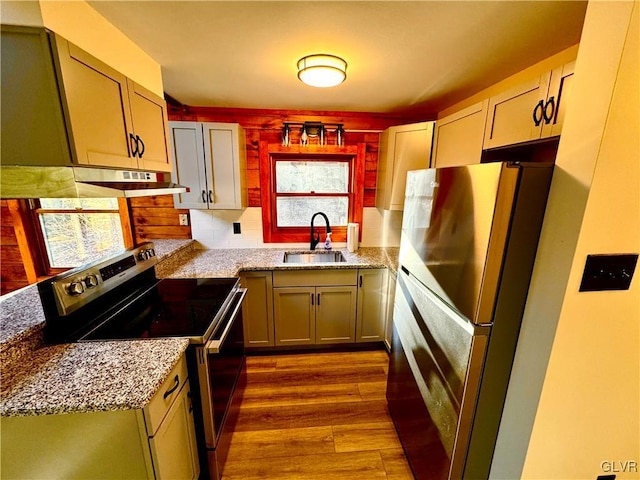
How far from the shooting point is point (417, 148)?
2.20 meters

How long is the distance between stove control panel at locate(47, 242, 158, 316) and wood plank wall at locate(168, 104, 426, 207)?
122 centimetres

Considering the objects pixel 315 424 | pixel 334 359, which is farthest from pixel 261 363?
pixel 315 424

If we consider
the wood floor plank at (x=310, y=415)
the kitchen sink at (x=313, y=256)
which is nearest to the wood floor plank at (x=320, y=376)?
the wood floor plank at (x=310, y=415)

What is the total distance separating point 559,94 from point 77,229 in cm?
385

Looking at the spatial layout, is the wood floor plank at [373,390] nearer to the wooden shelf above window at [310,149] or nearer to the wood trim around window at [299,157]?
the wood trim around window at [299,157]

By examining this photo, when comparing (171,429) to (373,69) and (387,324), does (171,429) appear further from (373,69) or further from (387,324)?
(373,69)

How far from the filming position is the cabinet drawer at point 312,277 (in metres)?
2.20

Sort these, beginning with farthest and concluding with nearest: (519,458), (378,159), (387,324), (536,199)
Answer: (378,159) < (387,324) < (519,458) < (536,199)

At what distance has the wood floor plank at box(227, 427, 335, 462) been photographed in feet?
5.06

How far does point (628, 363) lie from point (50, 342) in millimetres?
2222

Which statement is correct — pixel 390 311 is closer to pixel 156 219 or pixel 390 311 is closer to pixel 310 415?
pixel 310 415

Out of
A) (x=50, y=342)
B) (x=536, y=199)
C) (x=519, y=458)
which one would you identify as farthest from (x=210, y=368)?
(x=536, y=199)

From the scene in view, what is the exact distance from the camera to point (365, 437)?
64.9 inches

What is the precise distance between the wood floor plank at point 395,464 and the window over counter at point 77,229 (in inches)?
109
